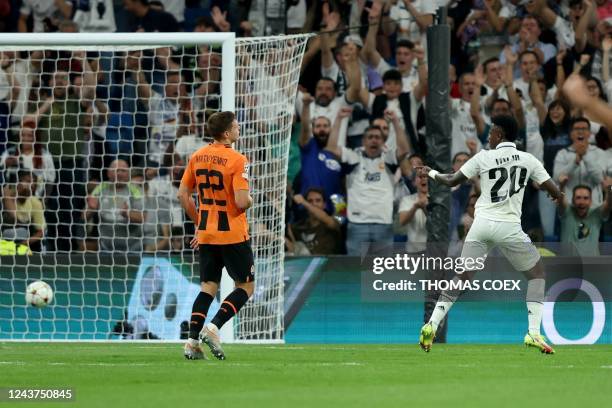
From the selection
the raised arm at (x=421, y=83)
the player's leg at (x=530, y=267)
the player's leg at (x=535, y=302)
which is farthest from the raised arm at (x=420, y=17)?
the player's leg at (x=535, y=302)

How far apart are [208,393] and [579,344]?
7.62 m

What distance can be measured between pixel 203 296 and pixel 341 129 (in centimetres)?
667

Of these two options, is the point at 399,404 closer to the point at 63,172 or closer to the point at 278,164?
the point at 278,164

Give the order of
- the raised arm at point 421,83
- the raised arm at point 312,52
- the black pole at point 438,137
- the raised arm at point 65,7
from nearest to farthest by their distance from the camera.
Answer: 1. the black pole at point 438,137
2. the raised arm at point 421,83
3. the raised arm at point 312,52
4. the raised arm at point 65,7

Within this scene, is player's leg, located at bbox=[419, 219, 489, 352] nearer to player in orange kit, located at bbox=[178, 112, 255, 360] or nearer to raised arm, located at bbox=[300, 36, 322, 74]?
player in orange kit, located at bbox=[178, 112, 255, 360]

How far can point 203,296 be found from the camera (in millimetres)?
11586

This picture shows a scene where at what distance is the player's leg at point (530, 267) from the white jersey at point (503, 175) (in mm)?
168

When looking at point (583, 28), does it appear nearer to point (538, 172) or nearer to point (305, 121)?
point (305, 121)

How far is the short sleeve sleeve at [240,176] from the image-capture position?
11.4 metres

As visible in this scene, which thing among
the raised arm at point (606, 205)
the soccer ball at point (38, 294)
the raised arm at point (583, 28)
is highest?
the raised arm at point (583, 28)

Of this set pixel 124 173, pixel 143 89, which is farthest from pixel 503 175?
pixel 143 89

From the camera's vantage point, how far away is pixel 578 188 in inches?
658

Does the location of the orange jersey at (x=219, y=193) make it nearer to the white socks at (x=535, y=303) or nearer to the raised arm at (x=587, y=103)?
the white socks at (x=535, y=303)

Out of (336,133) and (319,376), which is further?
(336,133)
